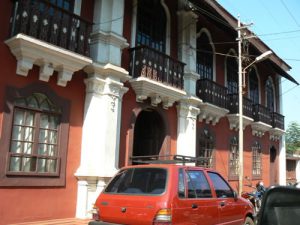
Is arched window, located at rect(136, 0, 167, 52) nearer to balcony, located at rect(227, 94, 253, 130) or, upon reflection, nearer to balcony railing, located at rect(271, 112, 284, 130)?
balcony, located at rect(227, 94, 253, 130)

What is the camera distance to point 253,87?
21594 mm

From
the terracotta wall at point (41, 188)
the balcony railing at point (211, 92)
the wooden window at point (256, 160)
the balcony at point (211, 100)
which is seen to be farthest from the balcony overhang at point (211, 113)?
the terracotta wall at point (41, 188)

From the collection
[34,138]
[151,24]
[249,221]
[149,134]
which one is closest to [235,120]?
[149,134]

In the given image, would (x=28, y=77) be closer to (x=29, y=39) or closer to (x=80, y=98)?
(x=29, y=39)

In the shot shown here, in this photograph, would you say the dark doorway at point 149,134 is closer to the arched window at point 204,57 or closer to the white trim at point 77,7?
the arched window at point 204,57

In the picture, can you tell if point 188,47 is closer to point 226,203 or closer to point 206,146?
point 206,146

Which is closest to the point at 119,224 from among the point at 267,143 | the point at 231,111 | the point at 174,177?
the point at 174,177

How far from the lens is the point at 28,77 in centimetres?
953

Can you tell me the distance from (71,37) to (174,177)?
504cm

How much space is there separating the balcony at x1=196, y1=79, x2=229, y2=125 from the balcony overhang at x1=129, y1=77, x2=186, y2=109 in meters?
2.02

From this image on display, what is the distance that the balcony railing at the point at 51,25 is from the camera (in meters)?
9.15

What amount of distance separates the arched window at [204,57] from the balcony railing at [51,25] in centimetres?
675

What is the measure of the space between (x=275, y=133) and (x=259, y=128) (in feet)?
9.00

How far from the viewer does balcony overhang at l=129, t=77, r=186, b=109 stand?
477 inches
